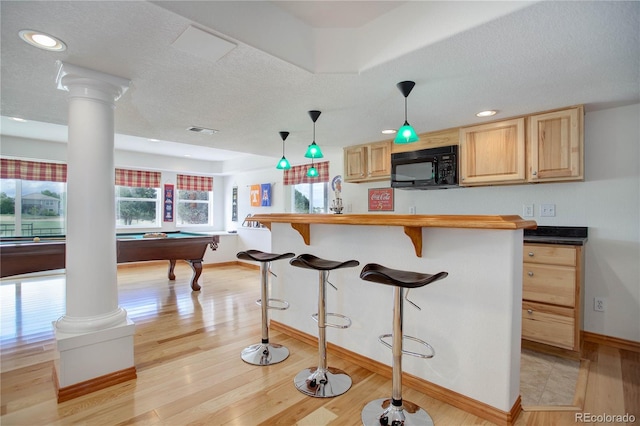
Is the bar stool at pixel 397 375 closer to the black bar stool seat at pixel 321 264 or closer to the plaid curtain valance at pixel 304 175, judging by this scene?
the black bar stool seat at pixel 321 264

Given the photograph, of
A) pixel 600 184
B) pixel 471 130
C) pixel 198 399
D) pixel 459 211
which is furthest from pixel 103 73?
pixel 600 184

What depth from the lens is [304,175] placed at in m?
5.77

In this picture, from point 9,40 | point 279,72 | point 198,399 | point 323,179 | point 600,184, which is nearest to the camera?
point 9,40

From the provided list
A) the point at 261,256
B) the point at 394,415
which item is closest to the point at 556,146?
the point at 394,415

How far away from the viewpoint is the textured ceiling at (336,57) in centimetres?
159

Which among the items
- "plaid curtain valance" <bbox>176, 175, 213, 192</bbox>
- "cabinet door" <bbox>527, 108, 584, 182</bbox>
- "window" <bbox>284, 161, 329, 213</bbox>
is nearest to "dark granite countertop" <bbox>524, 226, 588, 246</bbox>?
"cabinet door" <bbox>527, 108, 584, 182</bbox>

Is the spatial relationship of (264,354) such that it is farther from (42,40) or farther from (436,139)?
(436,139)

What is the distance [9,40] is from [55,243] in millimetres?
2674

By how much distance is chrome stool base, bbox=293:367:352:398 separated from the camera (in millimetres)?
2023

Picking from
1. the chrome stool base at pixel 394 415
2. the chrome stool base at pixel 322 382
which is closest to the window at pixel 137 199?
the chrome stool base at pixel 322 382

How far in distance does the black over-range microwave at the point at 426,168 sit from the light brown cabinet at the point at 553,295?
3.59 ft

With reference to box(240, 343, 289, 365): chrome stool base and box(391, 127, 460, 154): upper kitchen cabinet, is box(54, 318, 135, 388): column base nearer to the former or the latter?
box(240, 343, 289, 365): chrome stool base

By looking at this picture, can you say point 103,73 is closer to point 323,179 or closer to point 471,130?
point 471,130

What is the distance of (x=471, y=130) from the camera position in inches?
133
